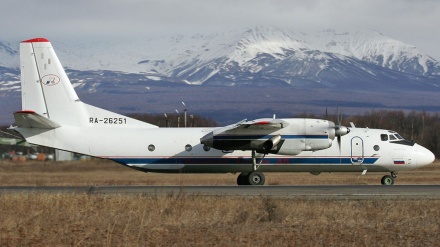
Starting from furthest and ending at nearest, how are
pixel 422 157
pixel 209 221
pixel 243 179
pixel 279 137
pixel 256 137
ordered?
pixel 422 157, pixel 243 179, pixel 256 137, pixel 279 137, pixel 209 221

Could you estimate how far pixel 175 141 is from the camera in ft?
126

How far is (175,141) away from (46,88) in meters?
6.69

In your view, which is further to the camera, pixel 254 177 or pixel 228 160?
pixel 228 160

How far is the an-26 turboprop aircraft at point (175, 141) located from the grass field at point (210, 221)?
32.4 feet

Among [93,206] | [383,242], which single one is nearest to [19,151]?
[93,206]

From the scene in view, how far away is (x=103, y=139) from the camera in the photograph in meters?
38.2

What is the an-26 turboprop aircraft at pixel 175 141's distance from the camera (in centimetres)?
3709

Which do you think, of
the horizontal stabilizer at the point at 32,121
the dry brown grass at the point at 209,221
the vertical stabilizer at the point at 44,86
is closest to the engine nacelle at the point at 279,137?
the vertical stabilizer at the point at 44,86

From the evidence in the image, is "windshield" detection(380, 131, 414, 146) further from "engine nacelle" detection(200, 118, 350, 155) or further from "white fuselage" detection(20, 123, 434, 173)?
"engine nacelle" detection(200, 118, 350, 155)

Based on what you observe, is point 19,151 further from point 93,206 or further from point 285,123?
point 93,206

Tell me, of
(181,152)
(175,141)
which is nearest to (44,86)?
(175,141)

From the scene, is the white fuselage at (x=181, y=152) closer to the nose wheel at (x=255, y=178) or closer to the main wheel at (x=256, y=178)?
the nose wheel at (x=255, y=178)

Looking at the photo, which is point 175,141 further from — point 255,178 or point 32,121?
point 32,121

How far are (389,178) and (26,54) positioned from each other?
60.9 ft
